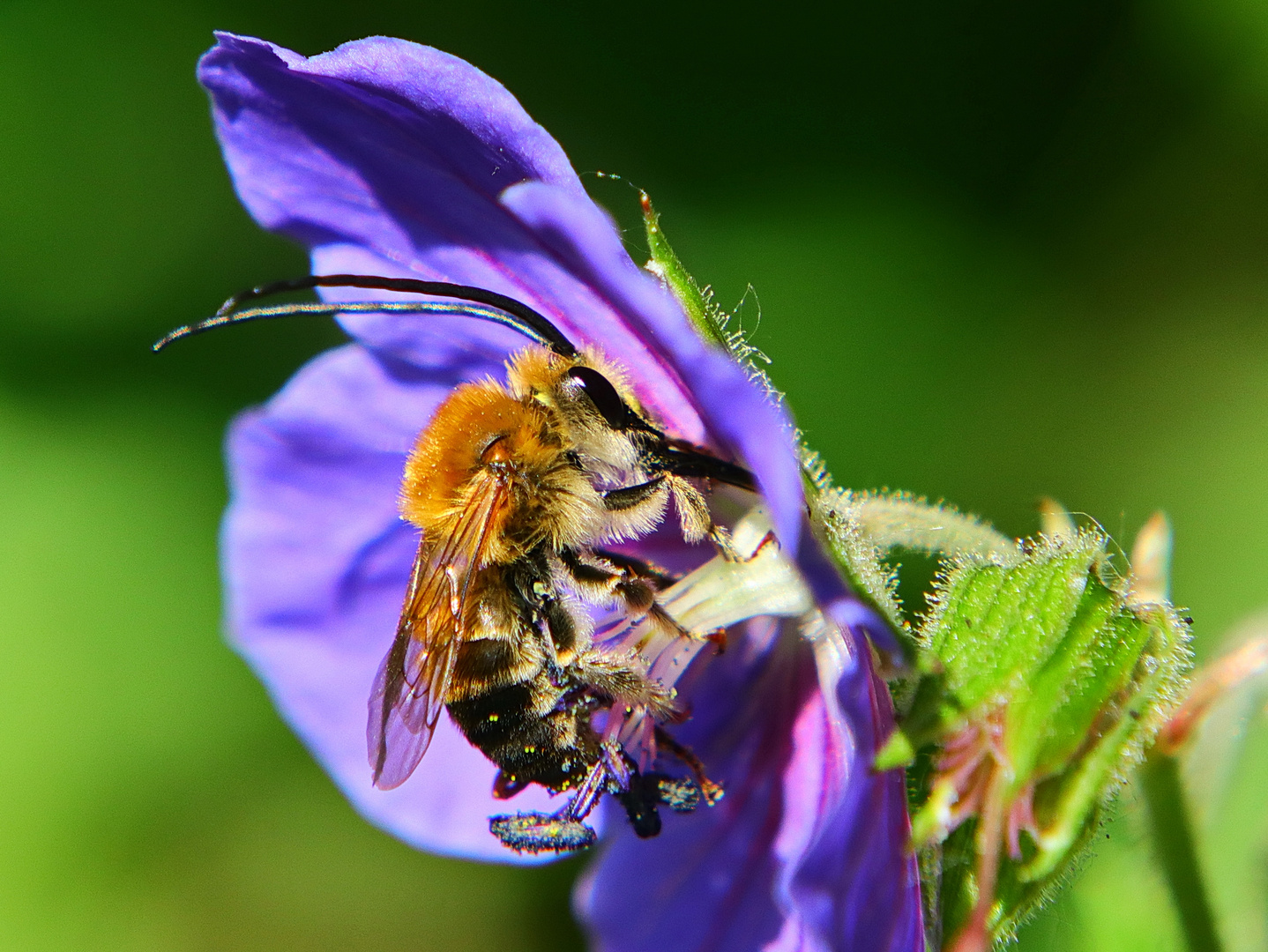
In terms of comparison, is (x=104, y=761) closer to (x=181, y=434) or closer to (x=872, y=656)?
(x=181, y=434)

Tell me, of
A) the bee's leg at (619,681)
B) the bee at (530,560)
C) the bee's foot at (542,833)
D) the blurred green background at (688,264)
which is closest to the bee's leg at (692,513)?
the bee at (530,560)

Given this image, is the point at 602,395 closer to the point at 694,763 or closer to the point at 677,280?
the point at 677,280

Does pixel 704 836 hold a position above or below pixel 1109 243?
below

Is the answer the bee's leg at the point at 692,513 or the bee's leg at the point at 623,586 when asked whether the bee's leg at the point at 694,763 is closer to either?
the bee's leg at the point at 623,586

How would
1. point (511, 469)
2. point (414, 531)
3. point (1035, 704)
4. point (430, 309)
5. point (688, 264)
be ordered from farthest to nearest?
point (688, 264) < point (414, 531) < point (430, 309) < point (511, 469) < point (1035, 704)

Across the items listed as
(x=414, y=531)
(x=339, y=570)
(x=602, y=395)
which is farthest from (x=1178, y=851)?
(x=339, y=570)

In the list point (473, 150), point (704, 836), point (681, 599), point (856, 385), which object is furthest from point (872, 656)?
point (856, 385)
